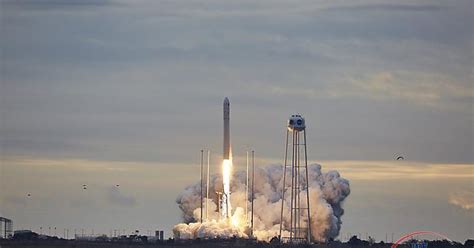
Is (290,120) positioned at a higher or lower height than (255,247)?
higher

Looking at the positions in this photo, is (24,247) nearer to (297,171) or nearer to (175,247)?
(175,247)

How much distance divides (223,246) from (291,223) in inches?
434

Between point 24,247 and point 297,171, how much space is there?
131 feet

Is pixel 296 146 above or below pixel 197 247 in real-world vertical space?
above

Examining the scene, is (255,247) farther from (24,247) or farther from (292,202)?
(24,247)

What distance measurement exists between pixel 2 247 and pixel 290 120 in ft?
144

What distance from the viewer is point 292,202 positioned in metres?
200

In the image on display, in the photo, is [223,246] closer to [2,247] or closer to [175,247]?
[175,247]

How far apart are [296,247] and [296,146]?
1505cm

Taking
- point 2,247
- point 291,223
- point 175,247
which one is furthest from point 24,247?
point 291,223

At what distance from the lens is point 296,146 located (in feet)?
634

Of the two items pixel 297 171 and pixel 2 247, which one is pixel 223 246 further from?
pixel 2 247

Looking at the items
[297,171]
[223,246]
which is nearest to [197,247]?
[223,246]

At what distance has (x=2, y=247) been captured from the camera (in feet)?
647
